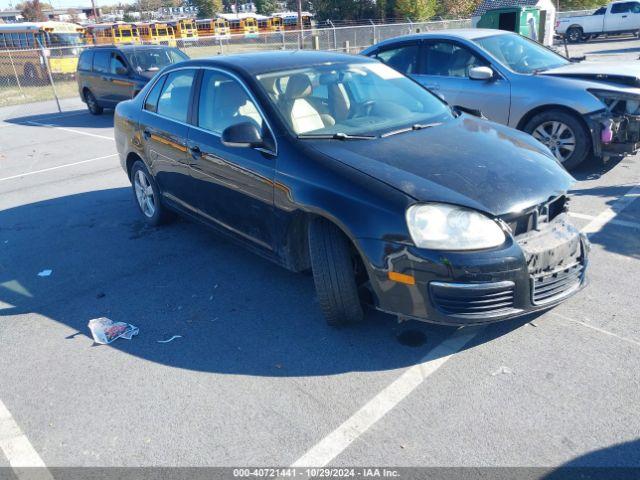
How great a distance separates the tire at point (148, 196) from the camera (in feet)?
17.9

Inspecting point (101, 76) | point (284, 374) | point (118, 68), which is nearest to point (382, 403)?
point (284, 374)

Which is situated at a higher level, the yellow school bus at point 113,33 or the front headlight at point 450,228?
the yellow school bus at point 113,33

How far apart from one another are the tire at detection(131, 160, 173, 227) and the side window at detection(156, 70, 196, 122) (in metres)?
0.77

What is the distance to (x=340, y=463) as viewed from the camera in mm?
2521

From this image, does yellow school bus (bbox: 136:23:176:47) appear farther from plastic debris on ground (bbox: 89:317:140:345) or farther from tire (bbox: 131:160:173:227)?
plastic debris on ground (bbox: 89:317:140:345)

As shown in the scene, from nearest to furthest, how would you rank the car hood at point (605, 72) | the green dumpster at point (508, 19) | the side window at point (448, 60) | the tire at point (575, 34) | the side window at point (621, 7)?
the car hood at point (605, 72) → the side window at point (448, 60) → the green dumpster at point (508, 19) → the side window at point (621, 7) → the tire at point (575, 34)

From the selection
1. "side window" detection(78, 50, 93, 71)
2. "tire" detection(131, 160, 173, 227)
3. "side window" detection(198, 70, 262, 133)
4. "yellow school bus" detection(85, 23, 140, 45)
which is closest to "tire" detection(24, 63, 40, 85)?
"yellow school bus" detection(85, 23, 140, 45)

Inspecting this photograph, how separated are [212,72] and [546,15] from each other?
756 inches

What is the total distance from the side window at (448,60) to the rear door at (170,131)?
3798 millimetres

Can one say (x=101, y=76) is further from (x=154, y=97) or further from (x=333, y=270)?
(x=333, y=270)

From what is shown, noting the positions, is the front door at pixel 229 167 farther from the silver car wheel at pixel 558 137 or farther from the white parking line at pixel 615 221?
the silver car wheel at pixel 558 137

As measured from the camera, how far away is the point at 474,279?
2908 millimetres

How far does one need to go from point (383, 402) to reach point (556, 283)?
125 cm

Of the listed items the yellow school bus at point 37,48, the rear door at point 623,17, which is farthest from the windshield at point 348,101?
the rear door at point 623,17
